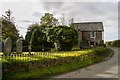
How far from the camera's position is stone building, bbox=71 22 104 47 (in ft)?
98.9

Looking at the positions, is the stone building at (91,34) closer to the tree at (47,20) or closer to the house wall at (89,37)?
the house wall at (89,37)

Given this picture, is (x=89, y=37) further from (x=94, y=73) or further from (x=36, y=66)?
(x=36, y=66)

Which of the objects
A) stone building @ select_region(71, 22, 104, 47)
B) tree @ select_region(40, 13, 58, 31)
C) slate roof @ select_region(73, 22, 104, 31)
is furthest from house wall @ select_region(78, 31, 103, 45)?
tree @ select_region(40, 13, 58, 31)

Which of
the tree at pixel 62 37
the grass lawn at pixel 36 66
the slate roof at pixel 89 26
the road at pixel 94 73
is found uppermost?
the slate roof at pixel 89 26

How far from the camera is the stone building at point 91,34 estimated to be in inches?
1187

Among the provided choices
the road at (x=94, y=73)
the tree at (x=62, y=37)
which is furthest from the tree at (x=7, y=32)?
the road at (x=94, y=73)

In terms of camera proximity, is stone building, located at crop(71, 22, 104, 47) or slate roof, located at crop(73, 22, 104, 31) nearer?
stone building, located at crop(71, 22, 104, 47)

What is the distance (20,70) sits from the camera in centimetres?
721

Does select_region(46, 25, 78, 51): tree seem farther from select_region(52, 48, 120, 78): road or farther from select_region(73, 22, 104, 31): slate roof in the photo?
select_region(73, 22, 104, 31): slate roof

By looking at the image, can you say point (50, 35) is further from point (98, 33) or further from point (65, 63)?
point (98, 33)

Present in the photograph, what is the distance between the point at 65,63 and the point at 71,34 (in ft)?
23.8

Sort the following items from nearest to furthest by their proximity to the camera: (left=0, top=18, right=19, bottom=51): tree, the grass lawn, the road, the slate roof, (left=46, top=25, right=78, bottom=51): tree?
the grass lawn → the road → (left=46, top=25, right=78, bottom=51): tree → (left=0, top=18, right=19, bottom=51): tree → the slate roof

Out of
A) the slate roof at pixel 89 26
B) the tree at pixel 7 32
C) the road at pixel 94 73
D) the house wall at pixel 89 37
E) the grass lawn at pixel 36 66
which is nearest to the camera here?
the grass lawn at pixel 36 66

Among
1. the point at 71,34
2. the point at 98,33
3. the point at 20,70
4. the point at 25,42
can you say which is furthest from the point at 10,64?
the point at 98,33
